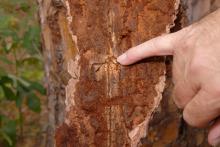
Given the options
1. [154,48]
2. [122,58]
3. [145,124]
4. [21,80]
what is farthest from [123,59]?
[21,80]

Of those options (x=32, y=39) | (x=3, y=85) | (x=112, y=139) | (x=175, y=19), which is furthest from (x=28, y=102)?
(x=175, y=19)

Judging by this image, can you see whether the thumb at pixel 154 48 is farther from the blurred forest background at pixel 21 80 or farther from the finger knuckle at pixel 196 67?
the blurred forest background at pixel 21 80

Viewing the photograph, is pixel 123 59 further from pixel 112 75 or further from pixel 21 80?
pixel 21 80

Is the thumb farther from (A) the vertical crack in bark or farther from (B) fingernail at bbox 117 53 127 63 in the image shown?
(A) the vertical crack in bark

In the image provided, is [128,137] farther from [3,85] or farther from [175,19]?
[3,85]

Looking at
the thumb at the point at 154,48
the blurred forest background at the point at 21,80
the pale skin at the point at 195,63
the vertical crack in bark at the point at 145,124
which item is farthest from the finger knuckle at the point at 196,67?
the blurred forest background at the point at 21,80

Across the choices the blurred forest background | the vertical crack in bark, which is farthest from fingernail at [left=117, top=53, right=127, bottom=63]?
the blurred forest background

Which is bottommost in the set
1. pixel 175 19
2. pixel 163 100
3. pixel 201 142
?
pixel 201 142
